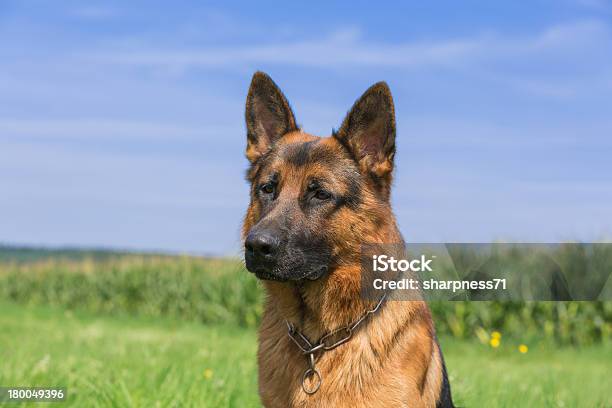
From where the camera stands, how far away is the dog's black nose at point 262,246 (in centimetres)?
423

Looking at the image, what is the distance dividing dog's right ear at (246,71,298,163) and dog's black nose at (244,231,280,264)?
43.5 inches

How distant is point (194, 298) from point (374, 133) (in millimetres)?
19277

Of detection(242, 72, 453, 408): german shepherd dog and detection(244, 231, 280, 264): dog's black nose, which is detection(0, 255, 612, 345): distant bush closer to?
detection(242, 72, 453, 408): german shepherd dog

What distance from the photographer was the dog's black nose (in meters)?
4.23

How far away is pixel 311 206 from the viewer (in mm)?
4590

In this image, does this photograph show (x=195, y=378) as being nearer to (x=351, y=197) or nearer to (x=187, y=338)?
(x=351, y=197)

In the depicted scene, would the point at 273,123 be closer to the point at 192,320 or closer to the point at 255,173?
the point at 255,173

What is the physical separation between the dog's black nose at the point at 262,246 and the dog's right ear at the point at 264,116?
1.11m

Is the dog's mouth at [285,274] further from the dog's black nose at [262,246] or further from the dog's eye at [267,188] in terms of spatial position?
the dog's eye at [267,188]

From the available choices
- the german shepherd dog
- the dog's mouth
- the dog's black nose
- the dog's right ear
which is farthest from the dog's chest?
the dog's right ear

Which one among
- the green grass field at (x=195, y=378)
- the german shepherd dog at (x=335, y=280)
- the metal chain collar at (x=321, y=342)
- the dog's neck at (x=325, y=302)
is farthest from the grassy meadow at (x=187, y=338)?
the metal chain collar at (x=321, y=342)

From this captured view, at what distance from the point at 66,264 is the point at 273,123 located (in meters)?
27.6

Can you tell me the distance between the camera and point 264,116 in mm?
5238

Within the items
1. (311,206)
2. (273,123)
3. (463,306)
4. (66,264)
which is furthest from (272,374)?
(66,264)
